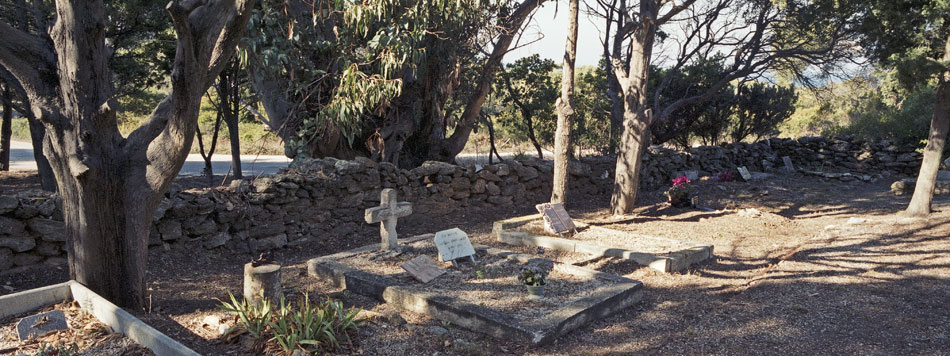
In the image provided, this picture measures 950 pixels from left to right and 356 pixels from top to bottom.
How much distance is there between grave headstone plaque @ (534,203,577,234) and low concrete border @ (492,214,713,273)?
1.11 feet

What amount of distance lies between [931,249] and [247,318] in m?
7.43

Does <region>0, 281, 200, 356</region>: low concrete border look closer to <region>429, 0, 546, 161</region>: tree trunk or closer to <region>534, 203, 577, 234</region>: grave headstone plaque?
<region>534, 203, 577, 234</region>: grave headstone plaque

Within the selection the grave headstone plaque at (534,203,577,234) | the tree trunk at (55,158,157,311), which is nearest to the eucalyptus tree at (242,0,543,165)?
the grave headstone plaque at (534,203,577,234)

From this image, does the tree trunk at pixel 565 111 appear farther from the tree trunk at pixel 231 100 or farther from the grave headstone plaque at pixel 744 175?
the grave headstone plaque at pixel 744 175

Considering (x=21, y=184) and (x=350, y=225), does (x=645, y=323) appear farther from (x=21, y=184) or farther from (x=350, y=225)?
(x=21, y=184)

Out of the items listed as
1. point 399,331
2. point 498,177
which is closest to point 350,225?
point 498,177

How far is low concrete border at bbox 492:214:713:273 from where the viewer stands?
6066 mm

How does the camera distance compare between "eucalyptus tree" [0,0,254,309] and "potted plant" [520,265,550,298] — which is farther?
"potted plant" [520,265,550,298]

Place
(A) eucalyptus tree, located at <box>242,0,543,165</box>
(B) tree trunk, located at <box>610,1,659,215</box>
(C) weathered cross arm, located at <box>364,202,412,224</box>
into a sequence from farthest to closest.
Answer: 1. (B) tree trunk, located at <box>610,1,659,215</box>
2. (A) eucalyptus tree, located at <box>242,0,543,165</box>
3. (C) weathered cross arm, located at <box>364,202,412,224</box>

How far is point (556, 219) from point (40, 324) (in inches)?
218

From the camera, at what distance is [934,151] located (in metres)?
8.13

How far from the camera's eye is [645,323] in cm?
459

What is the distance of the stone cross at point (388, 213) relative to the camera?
20.8 ft

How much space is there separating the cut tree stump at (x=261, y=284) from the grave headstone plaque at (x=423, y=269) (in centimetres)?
142
